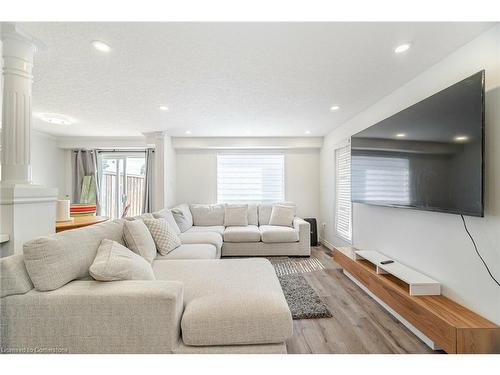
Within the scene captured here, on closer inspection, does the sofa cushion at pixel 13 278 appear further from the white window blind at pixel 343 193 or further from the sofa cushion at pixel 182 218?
the white window blind at pixel 343 193

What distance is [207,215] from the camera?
14.9ft

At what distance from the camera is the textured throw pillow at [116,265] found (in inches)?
50.8

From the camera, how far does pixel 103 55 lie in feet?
6.07

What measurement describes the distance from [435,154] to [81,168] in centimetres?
631

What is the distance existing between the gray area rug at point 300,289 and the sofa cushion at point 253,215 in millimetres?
1046

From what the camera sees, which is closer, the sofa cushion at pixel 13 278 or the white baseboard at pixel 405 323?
the sofa cushion at pixel 13 278

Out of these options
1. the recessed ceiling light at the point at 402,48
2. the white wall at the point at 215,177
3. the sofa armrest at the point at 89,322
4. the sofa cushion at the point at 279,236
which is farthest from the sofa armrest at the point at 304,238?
the sofa armrest at the point at 89,322

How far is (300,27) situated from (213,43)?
25.1 inches

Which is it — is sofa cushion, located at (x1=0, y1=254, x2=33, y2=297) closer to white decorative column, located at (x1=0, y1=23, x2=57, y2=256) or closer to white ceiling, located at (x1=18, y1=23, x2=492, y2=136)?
white decorative column, located at (x1=0, y1=23, x2=57, y2=256)

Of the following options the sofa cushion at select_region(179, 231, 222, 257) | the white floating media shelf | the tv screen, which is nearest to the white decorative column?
the sofa cushion at select_region(179, 231, 222, 257)

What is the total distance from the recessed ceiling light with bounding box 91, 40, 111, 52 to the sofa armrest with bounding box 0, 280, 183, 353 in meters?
1.72

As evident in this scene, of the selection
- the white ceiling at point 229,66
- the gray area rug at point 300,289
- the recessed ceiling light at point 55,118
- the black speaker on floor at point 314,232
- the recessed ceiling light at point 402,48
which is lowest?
the gray area rug at point 300,289
